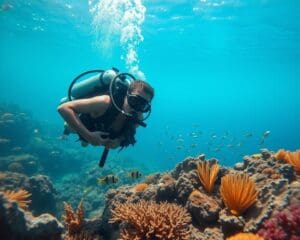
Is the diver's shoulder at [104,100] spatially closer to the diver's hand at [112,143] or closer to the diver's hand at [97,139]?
the diver's hand at [97,139]

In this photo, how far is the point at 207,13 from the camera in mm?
27547

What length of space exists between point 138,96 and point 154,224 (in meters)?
2.32

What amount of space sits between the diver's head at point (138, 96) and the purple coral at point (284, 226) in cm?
293

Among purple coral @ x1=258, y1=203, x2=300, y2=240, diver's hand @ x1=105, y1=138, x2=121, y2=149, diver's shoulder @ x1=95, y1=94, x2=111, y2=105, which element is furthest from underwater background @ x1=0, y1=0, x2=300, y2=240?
diver's shoulder @ x1=95, y1=94, x2=111, y2=105

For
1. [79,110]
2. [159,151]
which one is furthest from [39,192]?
[159,151]

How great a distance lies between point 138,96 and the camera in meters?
5.51

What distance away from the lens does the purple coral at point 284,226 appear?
4016mm

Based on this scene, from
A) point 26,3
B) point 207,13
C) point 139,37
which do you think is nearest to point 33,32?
point 26,3

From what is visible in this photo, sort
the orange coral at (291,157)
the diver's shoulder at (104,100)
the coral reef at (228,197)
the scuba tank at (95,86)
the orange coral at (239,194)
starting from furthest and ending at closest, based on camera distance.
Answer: the orange coral at (291,157) < the scuba tank at (95,86) < the diver's shoulder at (104,100) < the orange coral at (239,194) < the coral reef at (228,197)

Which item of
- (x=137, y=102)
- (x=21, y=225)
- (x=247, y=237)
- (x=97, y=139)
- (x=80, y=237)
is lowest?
(x=21, y=225)

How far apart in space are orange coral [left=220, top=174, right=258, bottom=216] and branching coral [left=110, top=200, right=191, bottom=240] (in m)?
0.83

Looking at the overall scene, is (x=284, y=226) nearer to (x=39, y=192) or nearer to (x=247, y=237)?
(x=247, y=237)

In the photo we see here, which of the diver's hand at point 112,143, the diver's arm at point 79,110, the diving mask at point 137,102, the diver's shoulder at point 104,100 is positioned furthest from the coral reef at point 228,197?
the diver's shoulder at point 104,100

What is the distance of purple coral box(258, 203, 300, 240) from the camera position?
4.02 metres
